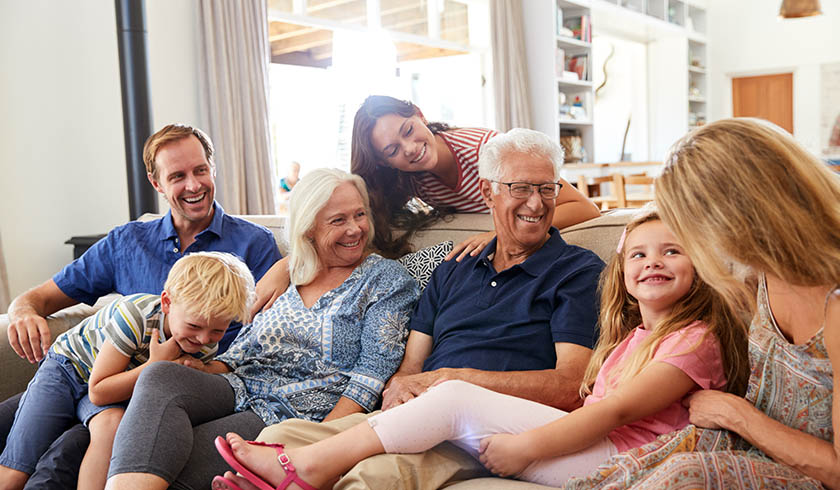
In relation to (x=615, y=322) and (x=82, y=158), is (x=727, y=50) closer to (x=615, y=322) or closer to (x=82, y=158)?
(x=82, y=158)

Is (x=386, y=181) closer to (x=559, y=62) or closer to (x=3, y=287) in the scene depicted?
(x=3, y=287)

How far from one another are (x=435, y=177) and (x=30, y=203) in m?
2.35

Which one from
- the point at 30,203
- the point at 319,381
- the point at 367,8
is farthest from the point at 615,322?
the point at 367,8

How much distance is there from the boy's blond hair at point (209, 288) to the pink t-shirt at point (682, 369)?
882mm

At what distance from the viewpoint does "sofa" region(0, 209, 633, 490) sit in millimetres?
1958

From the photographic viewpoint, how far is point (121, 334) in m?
1.75

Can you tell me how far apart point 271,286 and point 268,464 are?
0.75 m

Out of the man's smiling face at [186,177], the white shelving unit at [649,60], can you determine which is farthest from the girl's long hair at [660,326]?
the white shelving unit at [649,60]

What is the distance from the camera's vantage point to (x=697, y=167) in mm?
1128

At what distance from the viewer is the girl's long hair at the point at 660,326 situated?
1414mm

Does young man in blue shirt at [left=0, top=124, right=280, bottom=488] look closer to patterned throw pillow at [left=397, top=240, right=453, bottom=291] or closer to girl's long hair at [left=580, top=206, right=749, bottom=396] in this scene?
patterned throw pillow at [left=397, top=240, right=453, bottom=291]

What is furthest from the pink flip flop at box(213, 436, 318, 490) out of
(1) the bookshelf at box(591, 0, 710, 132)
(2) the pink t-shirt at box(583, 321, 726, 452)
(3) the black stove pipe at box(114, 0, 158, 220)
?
(1) the bookshelf at box(591, 0, 710, 132)

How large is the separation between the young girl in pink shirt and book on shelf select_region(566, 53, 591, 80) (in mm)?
6377

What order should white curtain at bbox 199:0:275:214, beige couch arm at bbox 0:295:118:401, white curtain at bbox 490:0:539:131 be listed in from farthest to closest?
white curtain at bbox 490:0:539:131, white curtain at bbox 199:0:275:214, beige couch arm at bbox 0:295:118:401
